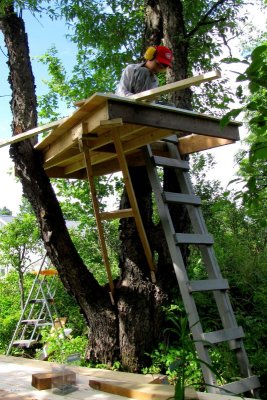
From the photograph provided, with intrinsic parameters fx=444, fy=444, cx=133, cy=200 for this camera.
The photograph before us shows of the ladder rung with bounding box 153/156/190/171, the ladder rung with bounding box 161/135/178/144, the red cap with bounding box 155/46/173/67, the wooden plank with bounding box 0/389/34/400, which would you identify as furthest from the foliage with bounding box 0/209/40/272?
the wooden plank with bounding box 0/389/34/400

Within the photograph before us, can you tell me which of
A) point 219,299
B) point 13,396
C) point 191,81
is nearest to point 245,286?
point 219,299

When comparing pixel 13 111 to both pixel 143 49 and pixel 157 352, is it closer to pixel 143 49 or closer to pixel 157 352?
pixel 143 49

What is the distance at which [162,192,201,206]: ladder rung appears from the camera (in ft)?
12.8

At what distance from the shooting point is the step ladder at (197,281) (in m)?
3.51

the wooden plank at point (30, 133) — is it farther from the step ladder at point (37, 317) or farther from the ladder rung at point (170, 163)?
the step ladder at point (37, 317)

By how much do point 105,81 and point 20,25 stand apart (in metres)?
3.56

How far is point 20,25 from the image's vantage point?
17.1 feet

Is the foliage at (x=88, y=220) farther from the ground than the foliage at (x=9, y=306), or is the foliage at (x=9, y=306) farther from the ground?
the foliage at (x=88, y=220)

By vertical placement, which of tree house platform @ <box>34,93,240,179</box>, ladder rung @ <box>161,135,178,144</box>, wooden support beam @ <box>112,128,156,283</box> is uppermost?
ladder rung @ <box>161,135,178,144</box>

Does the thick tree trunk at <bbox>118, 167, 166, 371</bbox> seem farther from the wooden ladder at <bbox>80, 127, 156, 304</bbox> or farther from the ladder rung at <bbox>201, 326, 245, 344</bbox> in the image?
the ladder rung at <bbox>201, 326, 245, 344</bbox>

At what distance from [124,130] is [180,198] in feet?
2.62

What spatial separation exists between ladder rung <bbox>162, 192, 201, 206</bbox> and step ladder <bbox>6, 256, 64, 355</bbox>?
2959mm

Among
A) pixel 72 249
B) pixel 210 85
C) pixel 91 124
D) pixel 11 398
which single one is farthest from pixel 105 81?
pixel 11 398

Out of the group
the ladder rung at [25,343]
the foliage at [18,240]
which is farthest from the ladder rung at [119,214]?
the foliage at [18,240]
